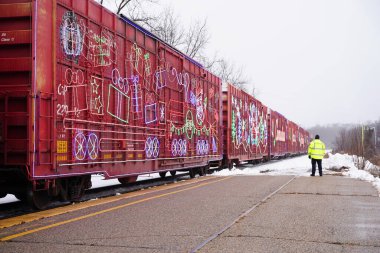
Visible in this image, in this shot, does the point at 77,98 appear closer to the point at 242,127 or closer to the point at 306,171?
the point at 306,171

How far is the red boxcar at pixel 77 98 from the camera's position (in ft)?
24.0

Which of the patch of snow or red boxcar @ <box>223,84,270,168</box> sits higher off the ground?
red boxcar @ <box>223,84,270,168</box>

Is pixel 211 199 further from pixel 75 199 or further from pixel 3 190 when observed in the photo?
pixel 3 190

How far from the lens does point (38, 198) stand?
790 centimetres

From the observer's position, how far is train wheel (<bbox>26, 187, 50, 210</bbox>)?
7.56 m

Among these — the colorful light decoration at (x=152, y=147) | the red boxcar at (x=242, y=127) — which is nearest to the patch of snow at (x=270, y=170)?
the red boxcar at (x=242, y=127)

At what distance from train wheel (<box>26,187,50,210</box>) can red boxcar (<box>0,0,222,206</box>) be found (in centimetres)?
3

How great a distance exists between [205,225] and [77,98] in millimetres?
3860

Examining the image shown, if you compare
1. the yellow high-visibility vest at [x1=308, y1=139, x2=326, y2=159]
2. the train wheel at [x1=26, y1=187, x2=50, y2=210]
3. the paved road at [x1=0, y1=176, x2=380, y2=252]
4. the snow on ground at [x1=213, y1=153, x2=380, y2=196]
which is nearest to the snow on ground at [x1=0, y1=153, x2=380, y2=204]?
the snow on ground at [x1=213, y1=153, x2=380, y2=196]

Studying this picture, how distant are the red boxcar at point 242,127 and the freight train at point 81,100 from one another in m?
5.46

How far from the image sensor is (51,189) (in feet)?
26.5

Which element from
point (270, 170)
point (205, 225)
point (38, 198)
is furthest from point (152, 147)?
point (270, 170)

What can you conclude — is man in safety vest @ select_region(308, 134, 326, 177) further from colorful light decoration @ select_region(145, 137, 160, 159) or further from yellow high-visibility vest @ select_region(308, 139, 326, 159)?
colorful light decoration @ select_region(145, 137, 160, 159)

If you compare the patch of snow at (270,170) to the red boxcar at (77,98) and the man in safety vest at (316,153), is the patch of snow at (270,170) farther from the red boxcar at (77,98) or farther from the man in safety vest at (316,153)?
the red boxcar at (77,98)
